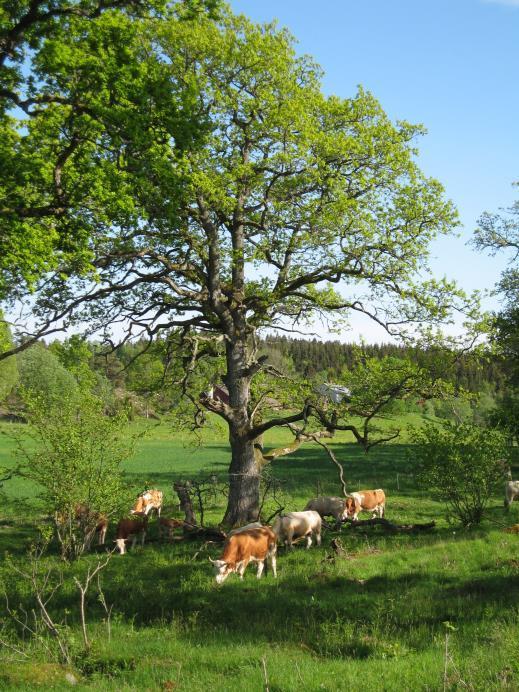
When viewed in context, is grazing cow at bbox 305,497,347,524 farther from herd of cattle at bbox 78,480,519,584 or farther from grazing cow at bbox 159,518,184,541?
grazing cow at bbox 159,518,184,541

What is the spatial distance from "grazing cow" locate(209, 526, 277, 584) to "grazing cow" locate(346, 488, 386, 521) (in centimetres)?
825

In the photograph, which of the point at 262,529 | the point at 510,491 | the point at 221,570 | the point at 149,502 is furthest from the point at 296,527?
the point at 510,491

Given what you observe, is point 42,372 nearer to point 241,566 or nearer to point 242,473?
point 242,473

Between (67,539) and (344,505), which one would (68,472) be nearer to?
(67,539)

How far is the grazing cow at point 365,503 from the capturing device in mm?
23266

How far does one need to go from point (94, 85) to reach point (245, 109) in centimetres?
760

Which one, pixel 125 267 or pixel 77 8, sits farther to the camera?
pixel 125 267

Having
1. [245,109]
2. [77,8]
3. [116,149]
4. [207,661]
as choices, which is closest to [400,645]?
[207,661]

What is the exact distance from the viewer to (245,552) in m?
14.8

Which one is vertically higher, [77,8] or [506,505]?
[77,8]

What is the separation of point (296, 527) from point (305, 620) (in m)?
6.87

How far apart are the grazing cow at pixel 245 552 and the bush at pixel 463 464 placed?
6.20 m

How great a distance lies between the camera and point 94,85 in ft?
37.4

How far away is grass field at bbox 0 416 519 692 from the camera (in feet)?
26.7
